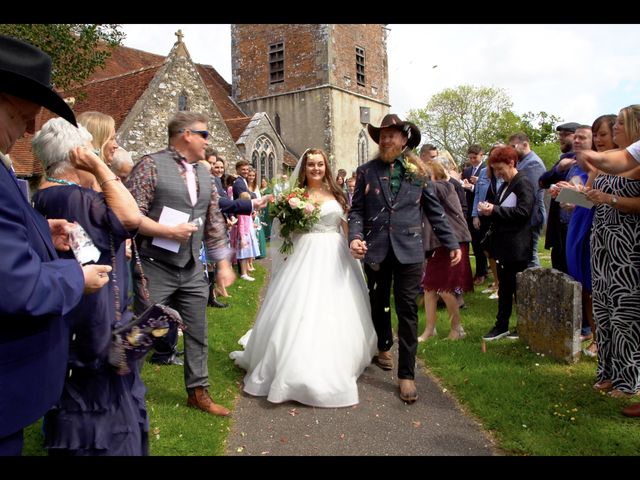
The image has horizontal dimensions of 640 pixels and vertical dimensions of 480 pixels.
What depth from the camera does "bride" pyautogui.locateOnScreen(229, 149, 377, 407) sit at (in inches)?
187

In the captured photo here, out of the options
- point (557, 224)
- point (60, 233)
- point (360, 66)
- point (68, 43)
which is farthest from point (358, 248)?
point (360, 66)

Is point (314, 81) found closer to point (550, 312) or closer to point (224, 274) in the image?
point (550, 312)

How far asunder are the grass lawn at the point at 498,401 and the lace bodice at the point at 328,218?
1.85 metres

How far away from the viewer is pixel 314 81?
36.4 meters

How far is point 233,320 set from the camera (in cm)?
789

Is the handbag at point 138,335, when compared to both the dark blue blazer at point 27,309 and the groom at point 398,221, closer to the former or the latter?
the dark blue blazer at point 27,309

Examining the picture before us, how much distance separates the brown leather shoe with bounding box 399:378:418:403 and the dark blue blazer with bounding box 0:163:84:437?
3.46m

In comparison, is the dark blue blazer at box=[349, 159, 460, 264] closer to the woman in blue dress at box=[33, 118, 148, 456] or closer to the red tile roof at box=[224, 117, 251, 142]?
the woman in blue dress at box=[33, 118, 148, 456]

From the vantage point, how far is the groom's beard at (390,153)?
17.4ft

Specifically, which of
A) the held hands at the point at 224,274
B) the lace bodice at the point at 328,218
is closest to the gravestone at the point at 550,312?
the lace bodice at the point at 328,218

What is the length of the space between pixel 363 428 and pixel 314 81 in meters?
34.6

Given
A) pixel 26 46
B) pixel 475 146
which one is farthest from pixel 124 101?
pixel 26 46

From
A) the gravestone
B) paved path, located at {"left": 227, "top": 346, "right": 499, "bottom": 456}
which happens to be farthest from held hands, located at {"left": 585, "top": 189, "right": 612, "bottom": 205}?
paved path, located at {"left": 227, "top": 346, "right": 499, "bottom": 456}

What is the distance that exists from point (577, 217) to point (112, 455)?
5068mm
